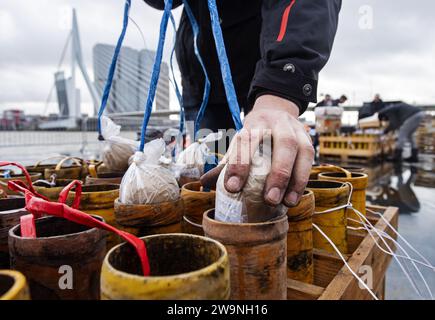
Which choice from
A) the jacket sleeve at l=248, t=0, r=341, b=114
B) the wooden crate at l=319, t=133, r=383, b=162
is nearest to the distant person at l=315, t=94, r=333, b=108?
the wooden crate at l=319, t=133, r=383, b=162

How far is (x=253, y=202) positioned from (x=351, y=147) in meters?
7.51

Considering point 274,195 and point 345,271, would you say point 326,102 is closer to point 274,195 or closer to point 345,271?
point 345,271

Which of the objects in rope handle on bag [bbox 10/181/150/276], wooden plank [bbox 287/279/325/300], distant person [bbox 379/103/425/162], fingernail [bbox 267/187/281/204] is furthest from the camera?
distant person [bbox 379/103/425/162]

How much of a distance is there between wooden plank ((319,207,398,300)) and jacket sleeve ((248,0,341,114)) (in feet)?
1.58

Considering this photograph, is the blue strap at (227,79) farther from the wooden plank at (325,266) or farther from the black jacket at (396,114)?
the black jacket at (396,114)

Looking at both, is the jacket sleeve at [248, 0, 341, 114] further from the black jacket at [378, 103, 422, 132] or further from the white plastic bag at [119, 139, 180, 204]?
the black jacket at [378, 103, 422, 132]

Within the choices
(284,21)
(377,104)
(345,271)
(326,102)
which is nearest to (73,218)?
(345,271)

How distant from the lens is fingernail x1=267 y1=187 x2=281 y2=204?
0.63 meters

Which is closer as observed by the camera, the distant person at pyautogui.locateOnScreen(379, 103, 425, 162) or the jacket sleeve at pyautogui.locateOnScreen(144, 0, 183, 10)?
the jacket sleeve at pyautogui.locateOnScreen(144, 0, 183, 10)

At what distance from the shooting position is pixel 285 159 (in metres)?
0.66

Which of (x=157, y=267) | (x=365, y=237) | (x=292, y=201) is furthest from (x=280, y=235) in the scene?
(x=365, y=237)

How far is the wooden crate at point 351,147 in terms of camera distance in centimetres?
729

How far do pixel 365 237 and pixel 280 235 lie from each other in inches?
25.3
